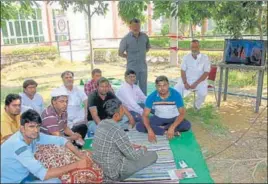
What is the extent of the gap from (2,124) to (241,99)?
5.42 metres

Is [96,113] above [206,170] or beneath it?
above

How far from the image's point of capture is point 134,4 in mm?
6246

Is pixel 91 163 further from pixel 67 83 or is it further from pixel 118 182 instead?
pixel 67 83

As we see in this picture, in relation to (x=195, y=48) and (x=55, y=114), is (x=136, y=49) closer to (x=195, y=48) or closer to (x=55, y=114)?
(x=195, y=48)

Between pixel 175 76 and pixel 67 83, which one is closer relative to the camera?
pixel 67 83

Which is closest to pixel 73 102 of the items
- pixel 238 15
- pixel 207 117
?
pixel 207 117

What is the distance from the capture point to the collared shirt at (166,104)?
441 centimetres

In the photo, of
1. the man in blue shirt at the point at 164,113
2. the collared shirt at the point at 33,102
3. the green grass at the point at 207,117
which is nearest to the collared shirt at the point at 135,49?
the green grass at the point at 207,117

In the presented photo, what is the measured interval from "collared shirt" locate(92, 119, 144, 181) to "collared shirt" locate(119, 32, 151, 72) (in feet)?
10.3

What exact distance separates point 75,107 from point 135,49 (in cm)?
205

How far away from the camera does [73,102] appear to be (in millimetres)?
4438

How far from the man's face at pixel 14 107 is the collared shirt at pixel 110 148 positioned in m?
0.98

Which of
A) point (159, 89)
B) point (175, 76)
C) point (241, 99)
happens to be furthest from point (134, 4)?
point (175, 76)

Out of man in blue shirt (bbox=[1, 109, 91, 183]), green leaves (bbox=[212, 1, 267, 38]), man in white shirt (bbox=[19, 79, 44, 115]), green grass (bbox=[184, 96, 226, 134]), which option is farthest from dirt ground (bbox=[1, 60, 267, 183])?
man in white shirt (bbox=[19, 79, 44, 115])
